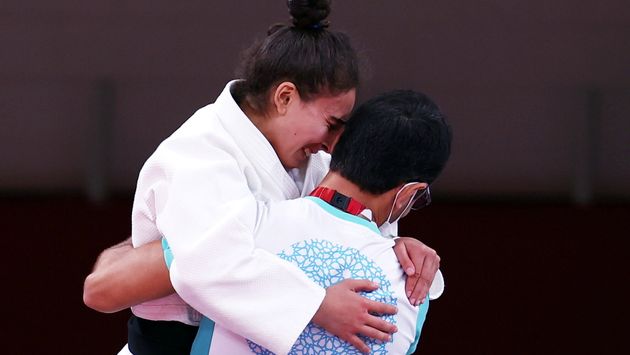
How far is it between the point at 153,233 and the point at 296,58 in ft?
1.18

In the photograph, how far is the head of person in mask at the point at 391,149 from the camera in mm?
1619

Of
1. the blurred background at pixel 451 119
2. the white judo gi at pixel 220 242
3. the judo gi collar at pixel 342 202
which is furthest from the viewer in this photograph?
the blurred background at pixel 451 119

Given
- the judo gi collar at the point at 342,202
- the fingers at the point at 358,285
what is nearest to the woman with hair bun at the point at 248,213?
the fingers at the point at 358,285

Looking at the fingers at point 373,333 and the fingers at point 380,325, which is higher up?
the fingers at point 380,325

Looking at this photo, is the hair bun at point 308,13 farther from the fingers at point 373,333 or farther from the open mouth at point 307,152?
the fingers at point 373,333

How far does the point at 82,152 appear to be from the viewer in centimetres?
406

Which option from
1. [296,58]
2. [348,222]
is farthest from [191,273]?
[296,58]

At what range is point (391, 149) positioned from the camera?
1.62m

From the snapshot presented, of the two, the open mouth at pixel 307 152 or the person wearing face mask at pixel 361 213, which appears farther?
the open mouth at pixel 307 152

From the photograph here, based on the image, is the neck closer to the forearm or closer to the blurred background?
the forearm

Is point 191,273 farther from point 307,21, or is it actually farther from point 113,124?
point 113,124

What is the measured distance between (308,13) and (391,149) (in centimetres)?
28

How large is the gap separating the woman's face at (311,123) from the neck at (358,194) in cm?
7

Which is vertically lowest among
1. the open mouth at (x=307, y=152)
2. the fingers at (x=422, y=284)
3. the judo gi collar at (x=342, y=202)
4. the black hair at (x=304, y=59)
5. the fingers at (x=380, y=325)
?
the fingers at (x=380, y=325)
